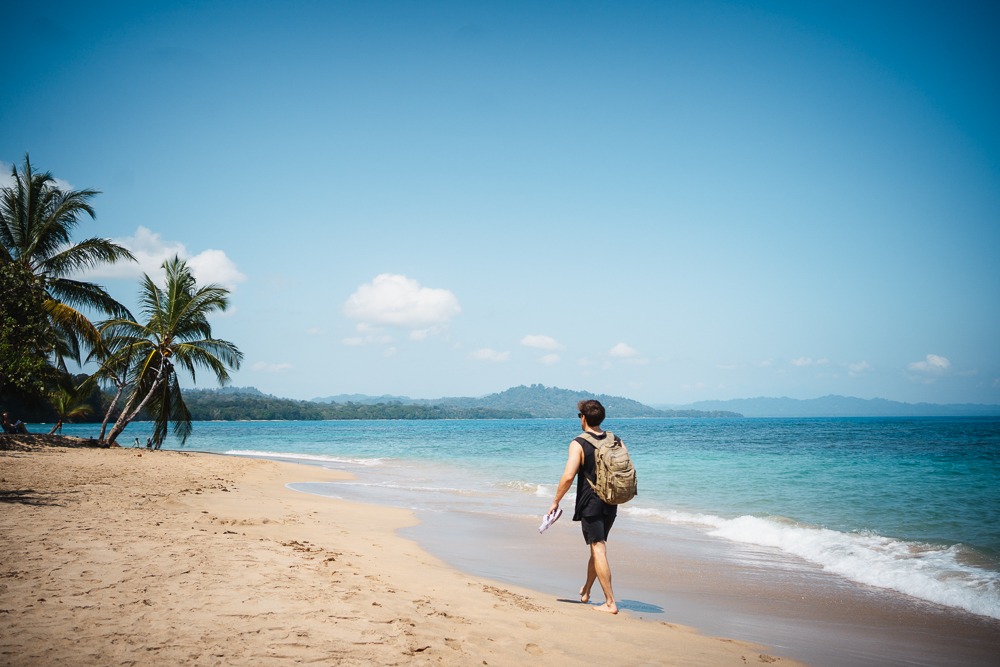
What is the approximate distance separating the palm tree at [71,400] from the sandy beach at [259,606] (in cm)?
1803

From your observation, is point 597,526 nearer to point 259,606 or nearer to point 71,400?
point 259,606

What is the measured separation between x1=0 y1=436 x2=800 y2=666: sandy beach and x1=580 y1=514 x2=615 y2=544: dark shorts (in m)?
0.75

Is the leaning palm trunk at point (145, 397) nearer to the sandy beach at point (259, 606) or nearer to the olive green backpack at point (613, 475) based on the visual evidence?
the sandy beach at point (259, 606)

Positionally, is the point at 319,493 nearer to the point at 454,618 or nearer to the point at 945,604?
the point at 454,618

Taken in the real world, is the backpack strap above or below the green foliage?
below

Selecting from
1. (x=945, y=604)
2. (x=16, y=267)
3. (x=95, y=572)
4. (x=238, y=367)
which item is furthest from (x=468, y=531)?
(x=238, y=367)

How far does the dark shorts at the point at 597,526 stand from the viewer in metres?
5.29

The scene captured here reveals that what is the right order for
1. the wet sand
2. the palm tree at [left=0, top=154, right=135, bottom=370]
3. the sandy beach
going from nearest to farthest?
the sandy beach < the wet sand < the palm tree at [left=0, top=154, right=135, bottom=370]

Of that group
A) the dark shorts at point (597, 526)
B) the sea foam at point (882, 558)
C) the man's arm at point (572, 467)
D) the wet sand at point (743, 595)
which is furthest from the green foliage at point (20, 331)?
the sea foam at point (882, 558)

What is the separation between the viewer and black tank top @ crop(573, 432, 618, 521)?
5281mm

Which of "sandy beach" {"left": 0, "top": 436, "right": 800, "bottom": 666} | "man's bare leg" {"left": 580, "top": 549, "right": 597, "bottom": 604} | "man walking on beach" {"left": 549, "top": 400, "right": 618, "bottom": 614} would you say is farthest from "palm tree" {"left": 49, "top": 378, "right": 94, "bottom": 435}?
"man walking on beach" {"left": 549, "top": 400, "right": 618, "bottom": 614}

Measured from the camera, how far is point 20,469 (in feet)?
39.8

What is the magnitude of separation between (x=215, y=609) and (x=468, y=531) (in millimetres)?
6516

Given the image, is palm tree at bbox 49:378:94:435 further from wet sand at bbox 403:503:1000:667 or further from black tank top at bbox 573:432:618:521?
black tank top at bbox 573:432:618:521
